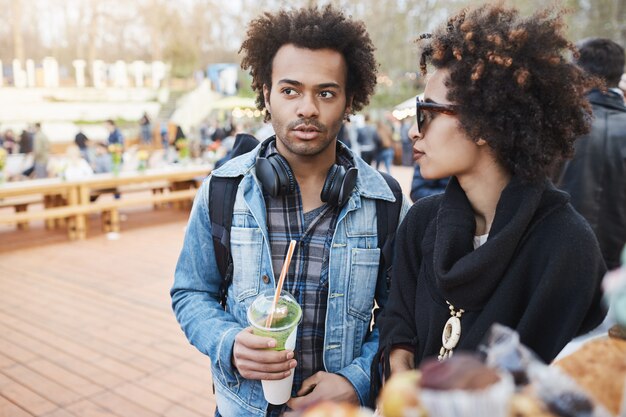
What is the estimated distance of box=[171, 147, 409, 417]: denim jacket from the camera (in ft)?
5.88

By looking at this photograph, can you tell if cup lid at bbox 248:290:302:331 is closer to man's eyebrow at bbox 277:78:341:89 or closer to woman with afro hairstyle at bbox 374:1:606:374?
woman with afro hairstyle at bbox 374:1:606:374

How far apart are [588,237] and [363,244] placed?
2.33ft

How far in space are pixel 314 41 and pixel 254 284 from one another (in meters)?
0.87

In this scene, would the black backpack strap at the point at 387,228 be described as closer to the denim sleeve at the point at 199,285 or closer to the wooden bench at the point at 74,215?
the denim sleeve at the point at 199,285

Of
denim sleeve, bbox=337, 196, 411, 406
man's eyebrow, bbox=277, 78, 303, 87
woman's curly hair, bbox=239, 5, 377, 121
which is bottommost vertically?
denim sleeve, bbox=337, 196, 411, 406

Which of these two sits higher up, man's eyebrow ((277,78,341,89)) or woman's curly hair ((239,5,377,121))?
woman's curly hair ((239,5,377,121))

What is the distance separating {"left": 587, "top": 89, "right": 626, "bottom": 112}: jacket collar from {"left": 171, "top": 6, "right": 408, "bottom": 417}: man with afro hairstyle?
1899 millimetres

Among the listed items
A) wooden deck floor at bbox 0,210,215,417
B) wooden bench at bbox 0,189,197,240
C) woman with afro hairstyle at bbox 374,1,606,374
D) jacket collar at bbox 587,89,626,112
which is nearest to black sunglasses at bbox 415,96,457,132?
woman with afro hairstyle at bbox 374,1,606,374

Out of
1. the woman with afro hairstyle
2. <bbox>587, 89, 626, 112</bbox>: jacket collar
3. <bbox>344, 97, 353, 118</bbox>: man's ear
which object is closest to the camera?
the woman with afro hairstyle

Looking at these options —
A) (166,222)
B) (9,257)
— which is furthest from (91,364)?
(166,222)

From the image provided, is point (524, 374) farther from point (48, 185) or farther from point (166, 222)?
point (166, 222)

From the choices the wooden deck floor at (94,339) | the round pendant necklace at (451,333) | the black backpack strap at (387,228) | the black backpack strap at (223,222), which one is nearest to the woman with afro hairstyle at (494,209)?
the round pendant necklace at (451,333)

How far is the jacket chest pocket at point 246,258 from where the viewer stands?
1814 millimetres

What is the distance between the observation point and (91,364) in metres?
4.32
